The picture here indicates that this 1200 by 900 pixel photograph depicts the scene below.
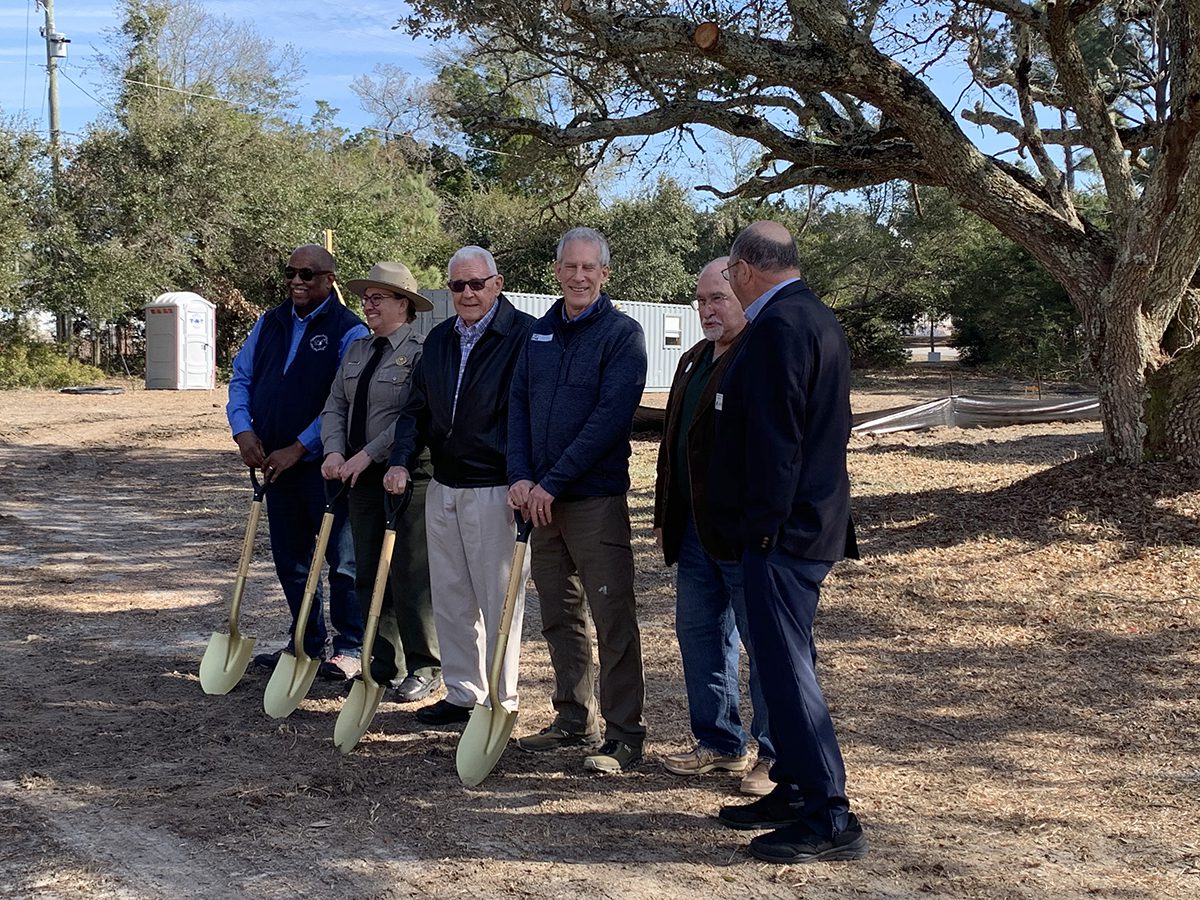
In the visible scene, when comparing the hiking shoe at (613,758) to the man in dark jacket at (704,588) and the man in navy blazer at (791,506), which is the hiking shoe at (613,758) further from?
the man in navy blazer at (791,506)

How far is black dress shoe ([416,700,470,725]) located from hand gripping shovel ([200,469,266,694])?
97cm

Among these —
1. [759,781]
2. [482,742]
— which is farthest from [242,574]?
[759,781]

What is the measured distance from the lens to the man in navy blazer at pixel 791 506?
358 centimetres

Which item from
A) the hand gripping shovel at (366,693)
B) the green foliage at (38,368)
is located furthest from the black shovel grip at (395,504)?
the green foliage at (38,368)

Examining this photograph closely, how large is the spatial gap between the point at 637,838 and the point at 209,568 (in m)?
5.33

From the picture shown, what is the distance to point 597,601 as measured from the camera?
4.51 metres

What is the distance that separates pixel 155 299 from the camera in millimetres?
27062

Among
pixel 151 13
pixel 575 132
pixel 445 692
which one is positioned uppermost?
pixel 151 13

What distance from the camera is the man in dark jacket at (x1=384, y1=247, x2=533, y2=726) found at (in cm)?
484

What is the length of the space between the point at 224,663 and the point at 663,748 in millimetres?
2057

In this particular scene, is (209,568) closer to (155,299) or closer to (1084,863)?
(1084,863)

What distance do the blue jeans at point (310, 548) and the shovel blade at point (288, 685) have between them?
0.47m

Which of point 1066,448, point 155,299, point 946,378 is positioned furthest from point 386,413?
point 946,378

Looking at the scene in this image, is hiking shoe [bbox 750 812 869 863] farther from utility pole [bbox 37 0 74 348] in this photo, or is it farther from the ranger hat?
utility pole [bbox 37 0 74 348]
